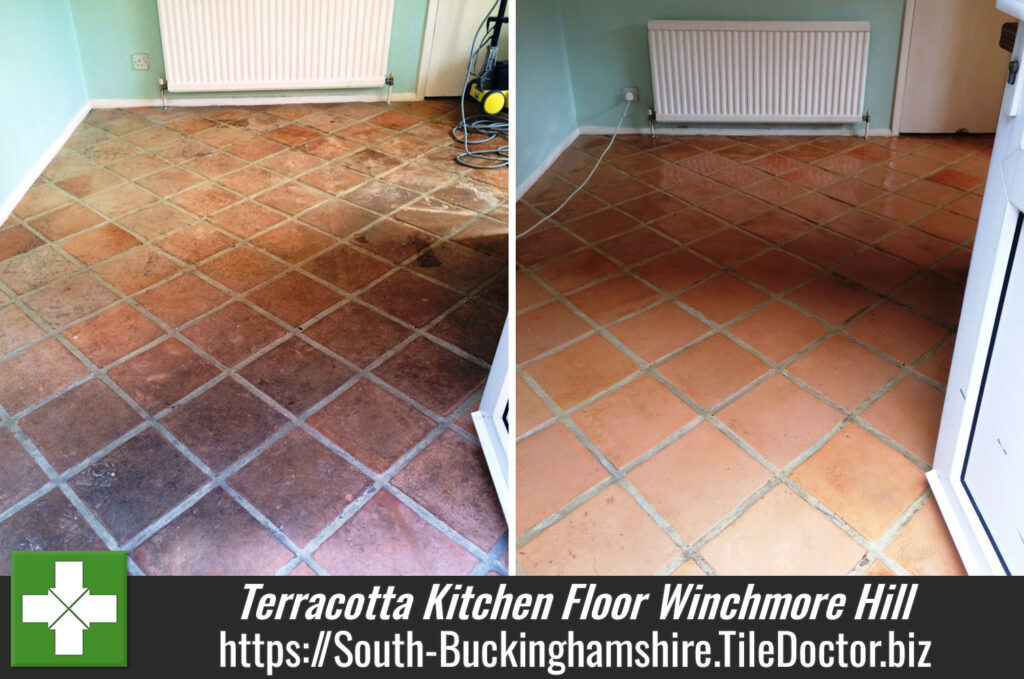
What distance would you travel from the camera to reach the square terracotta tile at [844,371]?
2418 mm

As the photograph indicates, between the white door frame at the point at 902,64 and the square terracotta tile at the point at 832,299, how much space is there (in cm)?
208

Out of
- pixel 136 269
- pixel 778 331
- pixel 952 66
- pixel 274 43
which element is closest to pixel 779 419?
pixel 778 331

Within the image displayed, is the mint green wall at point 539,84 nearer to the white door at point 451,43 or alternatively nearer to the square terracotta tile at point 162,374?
the white door at point 451,43

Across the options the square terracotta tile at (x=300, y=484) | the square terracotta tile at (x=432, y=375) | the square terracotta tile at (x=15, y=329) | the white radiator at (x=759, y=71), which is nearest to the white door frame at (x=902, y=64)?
the white radiator at (x=759, y=71)

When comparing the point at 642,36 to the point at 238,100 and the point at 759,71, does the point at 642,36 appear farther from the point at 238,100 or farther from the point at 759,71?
the point at 238,100

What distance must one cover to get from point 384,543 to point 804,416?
1.25m

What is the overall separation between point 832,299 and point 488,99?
8.44 feet

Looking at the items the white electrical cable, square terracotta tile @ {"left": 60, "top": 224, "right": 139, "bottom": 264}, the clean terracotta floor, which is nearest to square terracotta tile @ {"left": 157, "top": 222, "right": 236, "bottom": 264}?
the clean terracotta floor

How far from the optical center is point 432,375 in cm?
258

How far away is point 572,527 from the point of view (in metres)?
1.98

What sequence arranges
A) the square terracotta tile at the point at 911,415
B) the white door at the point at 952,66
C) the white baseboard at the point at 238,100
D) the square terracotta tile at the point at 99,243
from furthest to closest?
the white baseboard at the point at 238,100, the white door at the point at 952,66, the square terracotta tile at the point at 99,243, the square terracotta tile at the point at 911,415

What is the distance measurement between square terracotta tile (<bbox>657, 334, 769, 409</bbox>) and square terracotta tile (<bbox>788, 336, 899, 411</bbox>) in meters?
0.14

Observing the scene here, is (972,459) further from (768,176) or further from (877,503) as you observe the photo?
(768,176)

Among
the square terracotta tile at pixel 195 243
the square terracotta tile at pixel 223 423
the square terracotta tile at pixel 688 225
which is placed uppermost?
the square terracotta tile at pixel 688 225
